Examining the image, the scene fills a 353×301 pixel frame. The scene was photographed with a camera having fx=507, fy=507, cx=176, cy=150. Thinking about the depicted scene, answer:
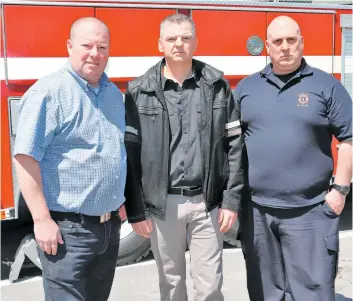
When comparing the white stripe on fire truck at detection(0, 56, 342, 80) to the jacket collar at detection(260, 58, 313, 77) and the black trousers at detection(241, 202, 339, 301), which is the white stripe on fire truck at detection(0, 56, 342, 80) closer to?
the jacket collar at detection(260, 58, 313, 77)

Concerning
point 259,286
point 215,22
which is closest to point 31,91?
point 259,286

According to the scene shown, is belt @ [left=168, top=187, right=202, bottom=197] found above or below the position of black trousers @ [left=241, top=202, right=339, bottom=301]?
above

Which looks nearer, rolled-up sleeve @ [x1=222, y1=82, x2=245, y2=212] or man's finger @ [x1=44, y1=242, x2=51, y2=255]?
man's finger @ [x1=44, y1=242, x2=51, y2=255]

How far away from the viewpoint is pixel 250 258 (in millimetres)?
2832

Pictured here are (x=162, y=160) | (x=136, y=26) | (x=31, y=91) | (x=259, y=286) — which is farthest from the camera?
(x=136, y=26)

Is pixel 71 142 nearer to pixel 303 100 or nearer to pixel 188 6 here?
pixel 303 100

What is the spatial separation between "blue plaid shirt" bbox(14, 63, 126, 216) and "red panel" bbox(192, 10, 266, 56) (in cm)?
196

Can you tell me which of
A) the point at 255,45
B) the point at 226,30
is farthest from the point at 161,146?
the point at 255,45

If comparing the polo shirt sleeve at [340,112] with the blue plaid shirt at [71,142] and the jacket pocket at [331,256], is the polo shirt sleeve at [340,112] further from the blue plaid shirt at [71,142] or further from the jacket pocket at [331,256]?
the blue plaid shirt at [71,142]

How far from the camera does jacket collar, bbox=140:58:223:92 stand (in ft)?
8.29

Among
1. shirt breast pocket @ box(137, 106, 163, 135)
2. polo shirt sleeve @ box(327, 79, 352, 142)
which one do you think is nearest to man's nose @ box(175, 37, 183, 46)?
shirt breast pocket @ box(137, 106, 163, 135)

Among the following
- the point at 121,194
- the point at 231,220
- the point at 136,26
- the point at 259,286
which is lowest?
the point at 259,286

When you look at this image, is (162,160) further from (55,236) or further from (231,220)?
(55,236)

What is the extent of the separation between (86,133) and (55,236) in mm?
449
